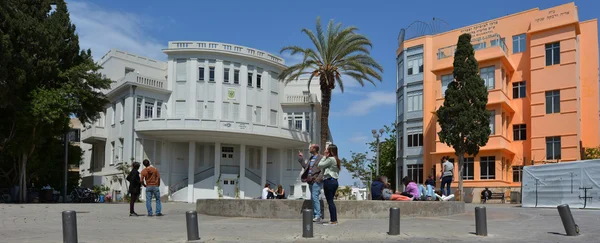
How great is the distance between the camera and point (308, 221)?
9.87m

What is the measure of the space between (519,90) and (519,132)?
3015mm

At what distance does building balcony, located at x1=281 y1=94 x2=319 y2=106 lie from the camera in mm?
50812

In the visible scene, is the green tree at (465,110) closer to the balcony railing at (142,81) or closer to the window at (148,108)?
the balcony railing at (142,81)

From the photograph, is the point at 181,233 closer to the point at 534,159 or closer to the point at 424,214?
the point at 424,214

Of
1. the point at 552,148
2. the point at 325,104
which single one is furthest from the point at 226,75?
the point at 552,148

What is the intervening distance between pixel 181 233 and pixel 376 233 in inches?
150

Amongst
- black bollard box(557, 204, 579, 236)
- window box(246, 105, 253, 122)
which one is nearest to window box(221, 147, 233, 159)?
window box(246, 105, 253, 122)

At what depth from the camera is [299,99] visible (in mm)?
51375

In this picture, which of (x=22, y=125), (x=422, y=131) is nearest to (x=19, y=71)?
(x=22, y=125)

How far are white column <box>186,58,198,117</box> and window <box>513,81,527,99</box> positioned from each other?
24335 millimetres

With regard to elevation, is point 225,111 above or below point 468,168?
above

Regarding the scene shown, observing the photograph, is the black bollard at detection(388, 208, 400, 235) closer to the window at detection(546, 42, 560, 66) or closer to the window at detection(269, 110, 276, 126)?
the window at detection(546, 42, 560, 66)

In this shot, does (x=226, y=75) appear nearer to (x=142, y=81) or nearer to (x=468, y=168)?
(x=142, y=81)

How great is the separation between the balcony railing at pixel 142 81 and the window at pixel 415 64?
1971cm
